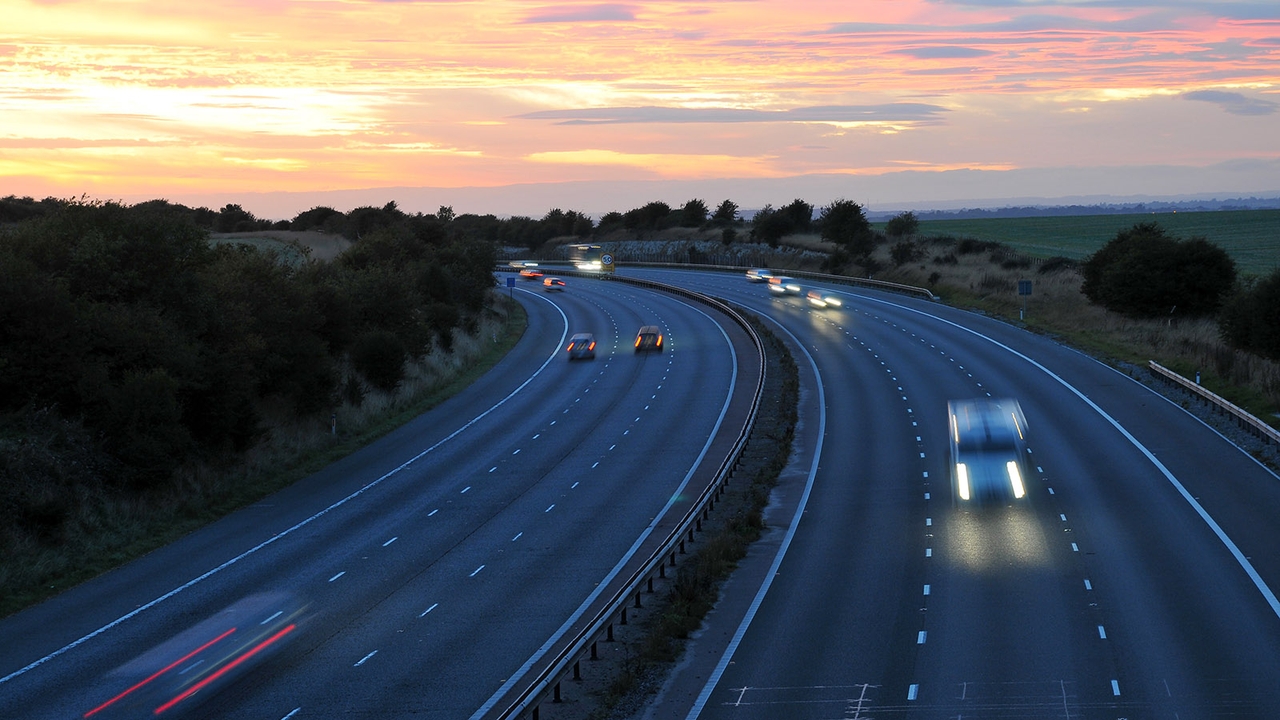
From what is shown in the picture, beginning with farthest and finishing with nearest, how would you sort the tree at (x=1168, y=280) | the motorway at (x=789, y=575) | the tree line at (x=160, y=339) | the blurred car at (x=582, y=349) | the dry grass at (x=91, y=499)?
the tree at (x=1168, y=280)
the blurred car at (x=582, y=349)
the tree line at (x=160, y=339)
the dry grass at (x=91, y=499)
the motorway at (x=789, y=575)

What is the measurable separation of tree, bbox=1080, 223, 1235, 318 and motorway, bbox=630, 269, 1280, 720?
25.7 meters

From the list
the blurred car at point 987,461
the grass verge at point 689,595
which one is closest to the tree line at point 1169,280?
the grass verge at point 689,595

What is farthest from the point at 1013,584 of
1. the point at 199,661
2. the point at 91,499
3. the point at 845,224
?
the point at 845,224

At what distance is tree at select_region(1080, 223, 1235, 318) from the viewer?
210 feet

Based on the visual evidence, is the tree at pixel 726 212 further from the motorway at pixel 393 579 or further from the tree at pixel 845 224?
the motorway at pixel 393 579

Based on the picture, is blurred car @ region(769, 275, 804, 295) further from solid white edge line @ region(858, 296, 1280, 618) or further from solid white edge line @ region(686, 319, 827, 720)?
solid white edge line @ region(686, 319, 827, 720)

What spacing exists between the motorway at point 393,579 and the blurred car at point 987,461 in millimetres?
6960

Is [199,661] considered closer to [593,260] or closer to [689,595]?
[689,595]

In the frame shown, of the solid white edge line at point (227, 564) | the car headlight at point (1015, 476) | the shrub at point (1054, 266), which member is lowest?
the solid white edge line at point (227, 564)

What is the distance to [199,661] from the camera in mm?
18688

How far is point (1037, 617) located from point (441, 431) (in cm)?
2659

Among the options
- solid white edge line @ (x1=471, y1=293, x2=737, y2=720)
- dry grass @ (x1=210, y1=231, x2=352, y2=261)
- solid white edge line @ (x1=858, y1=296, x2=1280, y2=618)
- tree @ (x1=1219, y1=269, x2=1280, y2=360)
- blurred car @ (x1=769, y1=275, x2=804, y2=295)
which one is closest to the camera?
solid white edge line @ (x1=471, y1=293, x2=737, y2=720)

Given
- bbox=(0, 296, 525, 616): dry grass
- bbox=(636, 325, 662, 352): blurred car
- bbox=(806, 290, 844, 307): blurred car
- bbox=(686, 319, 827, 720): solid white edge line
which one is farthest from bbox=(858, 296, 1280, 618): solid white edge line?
bbox=(0, 296, 525, 616): dry grass

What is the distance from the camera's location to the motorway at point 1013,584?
16312mm
